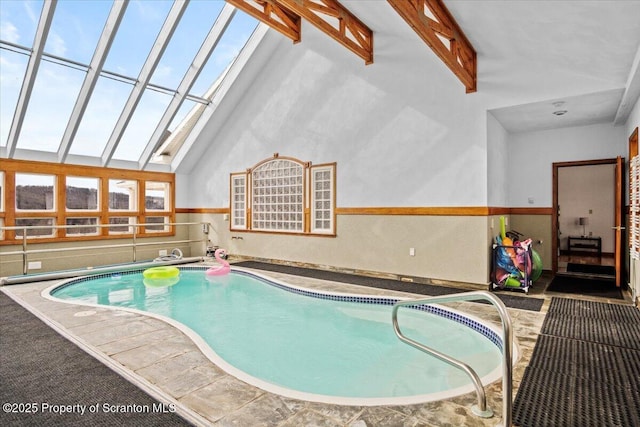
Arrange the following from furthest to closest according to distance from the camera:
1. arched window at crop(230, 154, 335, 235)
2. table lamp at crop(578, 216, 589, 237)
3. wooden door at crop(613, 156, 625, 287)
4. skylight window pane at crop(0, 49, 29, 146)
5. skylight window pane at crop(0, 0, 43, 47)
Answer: table lamp at crop(578, 216, 589, 237) < arched window at crop(230, 154, 335, 235) < skylight window pane at crop(0, 49, 29, 146) < wooden door at crop(613, 156, 625, 287) < skylight window pane at crop(0, 0, 43, 47)

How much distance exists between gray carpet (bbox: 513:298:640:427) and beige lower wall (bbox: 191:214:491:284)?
166cm

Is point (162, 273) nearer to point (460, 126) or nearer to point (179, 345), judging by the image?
point (179, 345)

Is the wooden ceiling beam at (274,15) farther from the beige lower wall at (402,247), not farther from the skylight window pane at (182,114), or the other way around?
the beige lower wall at (402,247)

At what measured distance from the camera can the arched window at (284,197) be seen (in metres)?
7.50

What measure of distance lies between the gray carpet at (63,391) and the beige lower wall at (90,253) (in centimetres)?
368

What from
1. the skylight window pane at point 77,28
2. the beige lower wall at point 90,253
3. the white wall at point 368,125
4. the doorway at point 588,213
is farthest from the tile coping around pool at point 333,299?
the doorway at point 588,213

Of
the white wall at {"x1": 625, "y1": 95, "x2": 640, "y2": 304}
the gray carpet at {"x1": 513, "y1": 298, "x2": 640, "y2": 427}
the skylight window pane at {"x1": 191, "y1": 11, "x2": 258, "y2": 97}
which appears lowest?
the gray carpet at {"x1": 513, "y1": 298, "x2": 640, "y2": 427}

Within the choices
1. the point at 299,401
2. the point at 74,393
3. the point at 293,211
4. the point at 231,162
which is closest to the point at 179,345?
the point at 74,393

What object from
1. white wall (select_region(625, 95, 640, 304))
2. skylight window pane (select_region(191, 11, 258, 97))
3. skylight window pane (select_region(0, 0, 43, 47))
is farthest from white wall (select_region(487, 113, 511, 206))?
skylight window pane (select_region(0, 0, 43, 47))

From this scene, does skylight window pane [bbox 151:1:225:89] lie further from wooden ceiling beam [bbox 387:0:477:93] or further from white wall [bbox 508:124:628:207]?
white wall [bbox 508:124:628:207]

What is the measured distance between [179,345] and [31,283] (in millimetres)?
4245

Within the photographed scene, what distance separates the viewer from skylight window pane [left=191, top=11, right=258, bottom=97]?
736cm

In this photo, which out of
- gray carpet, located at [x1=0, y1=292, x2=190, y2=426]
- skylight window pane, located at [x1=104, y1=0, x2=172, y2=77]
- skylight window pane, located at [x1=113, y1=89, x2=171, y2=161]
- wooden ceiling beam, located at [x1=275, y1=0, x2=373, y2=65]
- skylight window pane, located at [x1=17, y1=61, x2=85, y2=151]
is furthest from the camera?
skylight window pane, located at [x1=113, y1=89, x2=171, y2=161]

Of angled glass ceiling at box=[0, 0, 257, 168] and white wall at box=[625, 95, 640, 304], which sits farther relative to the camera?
angled glass ceiling at box=[0, 0, 257, 168]
